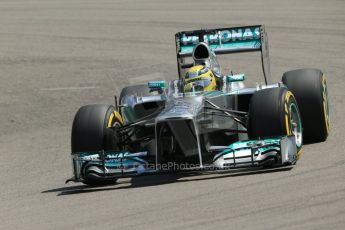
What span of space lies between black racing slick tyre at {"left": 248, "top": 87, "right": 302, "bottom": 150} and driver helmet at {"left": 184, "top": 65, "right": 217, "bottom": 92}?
1220mm

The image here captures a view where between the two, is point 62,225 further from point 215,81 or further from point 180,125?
Result: point 215,81

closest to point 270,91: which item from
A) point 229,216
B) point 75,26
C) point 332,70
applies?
point 229,216

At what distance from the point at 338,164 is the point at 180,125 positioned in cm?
195

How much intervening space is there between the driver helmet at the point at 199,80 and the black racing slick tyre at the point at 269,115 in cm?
122

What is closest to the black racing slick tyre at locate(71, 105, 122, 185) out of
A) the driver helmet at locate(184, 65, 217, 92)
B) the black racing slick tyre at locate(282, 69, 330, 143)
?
the driver helmet at locate(184, 65, 217, 92)

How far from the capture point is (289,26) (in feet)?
90.5

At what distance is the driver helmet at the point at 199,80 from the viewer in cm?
1393

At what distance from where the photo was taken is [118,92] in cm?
2167

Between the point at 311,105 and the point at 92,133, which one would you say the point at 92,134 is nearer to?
the point at 92,133

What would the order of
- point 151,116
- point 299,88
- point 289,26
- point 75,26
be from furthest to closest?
point 75,26
point 289,26
point 299,88
point 151,116

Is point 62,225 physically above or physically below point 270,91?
below

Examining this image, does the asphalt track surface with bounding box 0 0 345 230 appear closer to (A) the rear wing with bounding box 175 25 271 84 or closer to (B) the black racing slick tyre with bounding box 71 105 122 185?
(B) the black racing slick tyre with bounding box 71 105 122 185

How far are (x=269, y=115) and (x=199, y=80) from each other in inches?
65.5

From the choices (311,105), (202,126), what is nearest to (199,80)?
(202,126)
